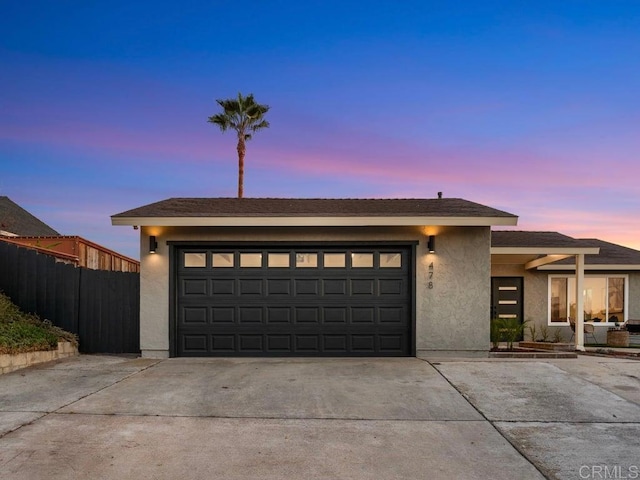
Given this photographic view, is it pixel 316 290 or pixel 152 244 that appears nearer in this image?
pixel 152 244

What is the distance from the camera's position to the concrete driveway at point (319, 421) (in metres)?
3.99

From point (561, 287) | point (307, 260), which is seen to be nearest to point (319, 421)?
point (307, 260)

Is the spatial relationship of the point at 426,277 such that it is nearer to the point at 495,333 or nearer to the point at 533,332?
the point at 495,333

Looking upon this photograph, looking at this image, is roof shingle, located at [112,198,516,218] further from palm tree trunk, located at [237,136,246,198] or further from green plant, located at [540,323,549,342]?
palm tree trunk, located at [237,136,246,198]

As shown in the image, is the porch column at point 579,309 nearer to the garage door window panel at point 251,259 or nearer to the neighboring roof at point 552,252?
the neighboring roof at point 552,252

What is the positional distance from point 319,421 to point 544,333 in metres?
10.7

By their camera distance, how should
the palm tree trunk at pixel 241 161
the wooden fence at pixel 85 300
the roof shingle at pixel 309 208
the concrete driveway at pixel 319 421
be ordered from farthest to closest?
the palm tree trunk at pixel 241 161 < the wooden fence at pixel 85 300 < the roof shingle at pixel 309 208 < the concrete driveway at pixel 319 421

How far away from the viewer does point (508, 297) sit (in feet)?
44.7

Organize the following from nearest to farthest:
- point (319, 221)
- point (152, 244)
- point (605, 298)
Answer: point (319, 221), point (152, 244), point (605, 298)

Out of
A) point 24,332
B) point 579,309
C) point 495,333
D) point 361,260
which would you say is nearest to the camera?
point 24,332

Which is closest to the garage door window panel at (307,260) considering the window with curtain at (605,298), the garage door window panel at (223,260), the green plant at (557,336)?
the garage door window panel at (223,260)

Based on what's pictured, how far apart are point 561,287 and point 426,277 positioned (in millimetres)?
6832

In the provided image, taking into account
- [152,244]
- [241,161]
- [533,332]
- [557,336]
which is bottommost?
[557,336]

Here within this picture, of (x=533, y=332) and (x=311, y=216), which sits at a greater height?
Result: (x=311, y=216)
